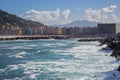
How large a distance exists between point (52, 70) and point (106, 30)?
467ft

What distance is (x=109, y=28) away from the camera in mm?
167625

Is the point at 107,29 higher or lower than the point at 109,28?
lower

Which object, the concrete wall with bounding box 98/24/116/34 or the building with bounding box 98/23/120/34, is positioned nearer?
the building with bounding box 98/23/120/34

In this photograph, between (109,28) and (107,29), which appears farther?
(107,29)

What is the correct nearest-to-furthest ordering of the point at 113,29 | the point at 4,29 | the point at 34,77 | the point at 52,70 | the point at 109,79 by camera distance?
the point at 109,79
the point at 34,77
the point at 52,70
the point at 113,29
the point at 4,29

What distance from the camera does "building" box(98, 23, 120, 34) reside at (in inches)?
6491

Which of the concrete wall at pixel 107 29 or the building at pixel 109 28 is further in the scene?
the concrete wall at pixel 107 29

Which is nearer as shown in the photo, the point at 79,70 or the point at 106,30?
the point at 79,70

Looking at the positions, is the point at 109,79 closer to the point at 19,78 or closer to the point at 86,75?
the point at 86,75

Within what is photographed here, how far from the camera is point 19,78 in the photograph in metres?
24.8

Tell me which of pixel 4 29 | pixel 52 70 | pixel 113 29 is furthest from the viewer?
pixel 4 29

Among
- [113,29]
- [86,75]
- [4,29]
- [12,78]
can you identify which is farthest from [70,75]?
[4,29]

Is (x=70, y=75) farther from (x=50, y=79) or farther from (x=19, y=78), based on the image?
(x=19, y=78)

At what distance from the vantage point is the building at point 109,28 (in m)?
165
